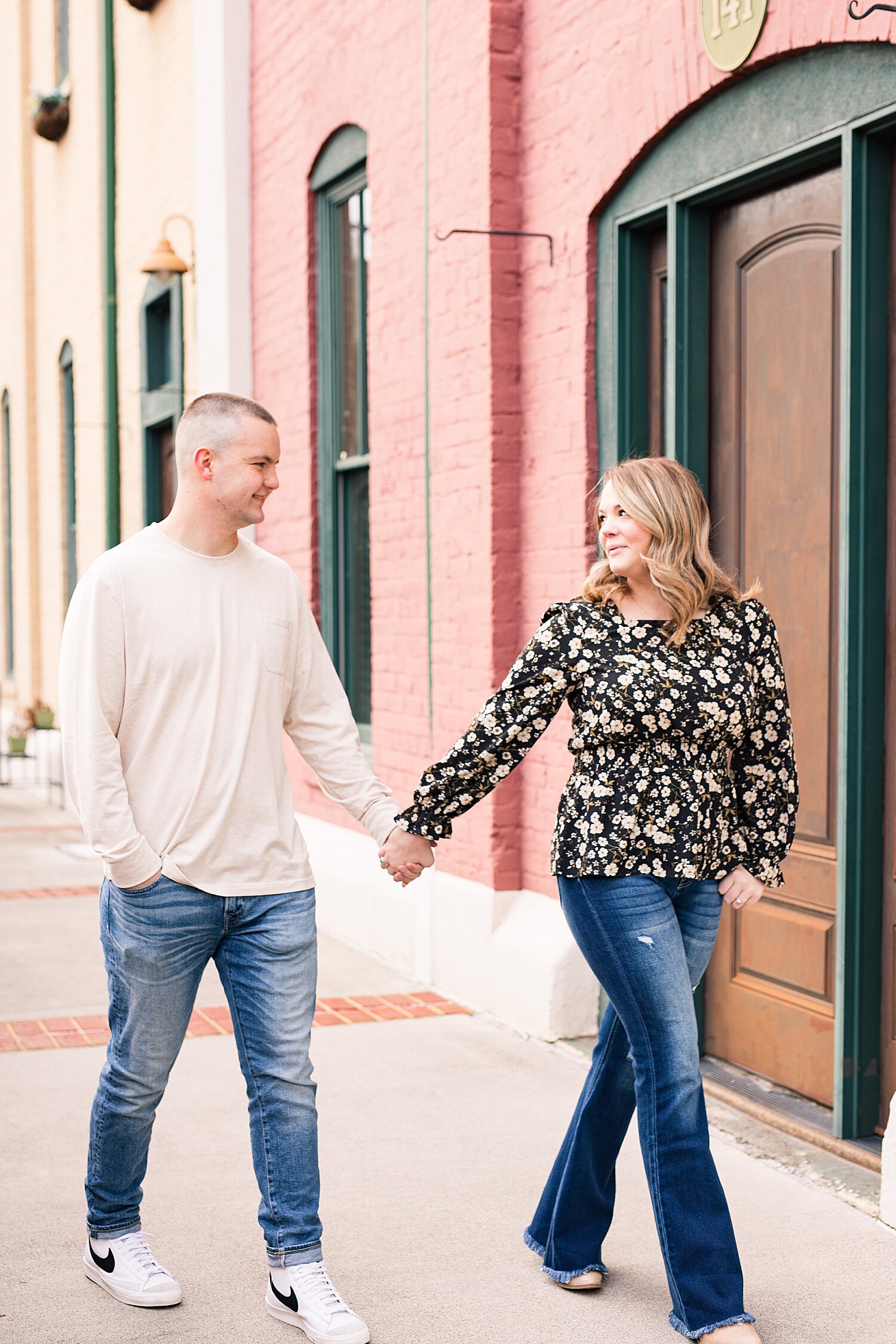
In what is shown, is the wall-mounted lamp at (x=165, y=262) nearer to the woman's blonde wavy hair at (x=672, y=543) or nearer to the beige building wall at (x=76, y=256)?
the beige building wall at (x=76, y=256)

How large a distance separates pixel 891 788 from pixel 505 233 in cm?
281

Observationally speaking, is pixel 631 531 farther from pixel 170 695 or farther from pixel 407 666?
pixel 407 666

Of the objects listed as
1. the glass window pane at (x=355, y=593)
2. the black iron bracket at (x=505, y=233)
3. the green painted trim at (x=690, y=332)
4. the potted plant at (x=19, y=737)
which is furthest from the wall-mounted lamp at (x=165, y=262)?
the potted plant at (x=19, y=737)

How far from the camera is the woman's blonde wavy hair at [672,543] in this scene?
11.2ft

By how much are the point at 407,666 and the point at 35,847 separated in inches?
194

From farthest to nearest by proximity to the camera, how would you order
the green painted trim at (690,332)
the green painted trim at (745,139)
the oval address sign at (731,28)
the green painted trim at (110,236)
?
the green painted trim at (110,236) < the green painted trim at (690,332) < the oval address sign at (731,28) < the green painted trim at (745,139)

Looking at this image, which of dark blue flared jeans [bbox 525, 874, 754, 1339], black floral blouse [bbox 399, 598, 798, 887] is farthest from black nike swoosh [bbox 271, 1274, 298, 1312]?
black floral blouse [bbox 399, 598, 798, 887]

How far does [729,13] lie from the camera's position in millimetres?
4812

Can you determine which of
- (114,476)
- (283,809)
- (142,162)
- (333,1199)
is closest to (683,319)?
(283,809)

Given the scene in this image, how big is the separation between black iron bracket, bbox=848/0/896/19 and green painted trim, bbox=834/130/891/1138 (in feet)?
1.13

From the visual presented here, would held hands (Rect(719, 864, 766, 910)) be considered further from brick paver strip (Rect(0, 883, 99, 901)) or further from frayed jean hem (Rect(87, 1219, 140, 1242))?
brick paver strip (Rect(0, 883, 99, 901))

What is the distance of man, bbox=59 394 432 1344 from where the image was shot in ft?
11.3

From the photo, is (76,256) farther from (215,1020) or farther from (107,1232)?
(107,1232)

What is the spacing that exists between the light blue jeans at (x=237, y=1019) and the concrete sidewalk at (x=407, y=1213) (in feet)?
1.10
